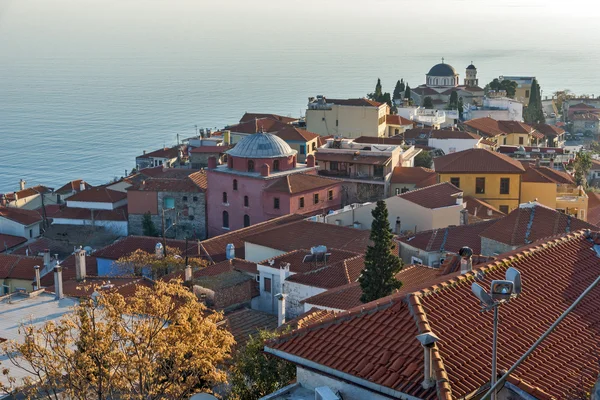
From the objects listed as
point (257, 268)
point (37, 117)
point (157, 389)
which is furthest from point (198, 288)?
point (37, 117)

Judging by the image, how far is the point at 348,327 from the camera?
25.9 ft

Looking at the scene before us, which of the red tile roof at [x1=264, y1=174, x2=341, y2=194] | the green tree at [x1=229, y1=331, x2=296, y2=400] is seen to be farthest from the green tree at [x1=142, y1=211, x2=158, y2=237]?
the green tree at [x1=229, y1=331, x2=296, y2=400]

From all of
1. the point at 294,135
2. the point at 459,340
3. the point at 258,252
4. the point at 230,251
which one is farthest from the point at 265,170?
the point at 459,340

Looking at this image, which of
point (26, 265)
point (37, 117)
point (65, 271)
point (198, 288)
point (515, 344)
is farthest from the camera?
point (37, 117)

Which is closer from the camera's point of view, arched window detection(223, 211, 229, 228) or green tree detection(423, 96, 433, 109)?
arched window detection(223, 211, 229, 228)

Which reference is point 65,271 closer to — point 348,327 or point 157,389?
point 157,389

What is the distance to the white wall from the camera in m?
25.6

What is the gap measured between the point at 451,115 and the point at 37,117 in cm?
5898

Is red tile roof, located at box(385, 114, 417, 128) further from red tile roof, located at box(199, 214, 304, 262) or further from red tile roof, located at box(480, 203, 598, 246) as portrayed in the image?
red tile roof, located at box(480, 203, 598, 246)

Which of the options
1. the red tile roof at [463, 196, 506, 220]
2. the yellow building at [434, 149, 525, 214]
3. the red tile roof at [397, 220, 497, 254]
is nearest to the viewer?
the red tile roof at [397, 220, 497, 254]

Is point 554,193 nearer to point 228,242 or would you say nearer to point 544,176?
point 544,176

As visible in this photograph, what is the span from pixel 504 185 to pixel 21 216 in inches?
830

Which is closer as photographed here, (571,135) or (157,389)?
(157,389)

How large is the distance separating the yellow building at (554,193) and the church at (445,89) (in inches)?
1276
